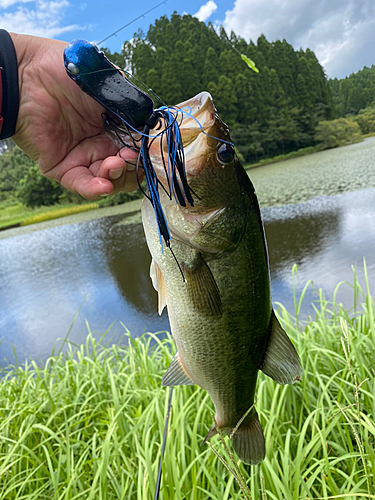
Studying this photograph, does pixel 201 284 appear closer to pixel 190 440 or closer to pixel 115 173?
pixel 115 173

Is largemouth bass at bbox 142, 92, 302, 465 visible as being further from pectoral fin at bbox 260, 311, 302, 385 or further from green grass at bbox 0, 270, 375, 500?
green grass at bbox 0, 270, 375, 500

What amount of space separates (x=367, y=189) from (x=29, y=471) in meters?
12.8

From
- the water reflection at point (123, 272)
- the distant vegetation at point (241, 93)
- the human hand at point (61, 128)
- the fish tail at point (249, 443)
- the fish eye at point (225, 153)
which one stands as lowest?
the water reflection at point (123, 272)

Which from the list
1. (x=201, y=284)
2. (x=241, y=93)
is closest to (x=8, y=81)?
(x=201, y=284)

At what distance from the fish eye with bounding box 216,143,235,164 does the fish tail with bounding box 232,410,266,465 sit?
1.01 metres

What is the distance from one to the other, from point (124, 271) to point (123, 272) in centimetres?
7

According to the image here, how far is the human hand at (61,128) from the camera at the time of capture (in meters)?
1.45

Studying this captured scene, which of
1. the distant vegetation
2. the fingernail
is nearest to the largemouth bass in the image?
the fingernail

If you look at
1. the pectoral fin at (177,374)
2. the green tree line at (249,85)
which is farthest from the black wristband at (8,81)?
the green tree line at (249,85)

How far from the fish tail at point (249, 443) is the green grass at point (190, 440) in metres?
0.48

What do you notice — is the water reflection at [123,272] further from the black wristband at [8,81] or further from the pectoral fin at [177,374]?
the black wristband at [8,81]

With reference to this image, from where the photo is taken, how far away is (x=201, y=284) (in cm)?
119

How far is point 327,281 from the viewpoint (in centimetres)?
603

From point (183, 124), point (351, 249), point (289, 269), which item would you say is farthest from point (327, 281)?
point (183, 124)
